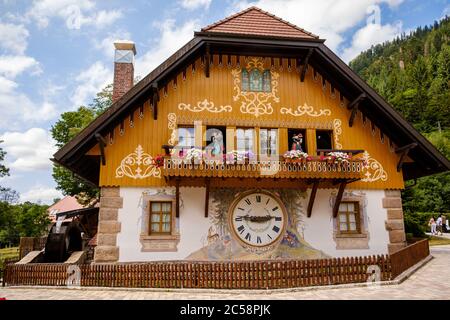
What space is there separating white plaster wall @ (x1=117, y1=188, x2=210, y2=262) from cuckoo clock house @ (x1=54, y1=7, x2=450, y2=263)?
0.03 metres

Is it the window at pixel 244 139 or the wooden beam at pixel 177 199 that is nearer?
the wooden beam at pixel 177 199

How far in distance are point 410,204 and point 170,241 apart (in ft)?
57.3

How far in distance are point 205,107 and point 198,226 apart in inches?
176

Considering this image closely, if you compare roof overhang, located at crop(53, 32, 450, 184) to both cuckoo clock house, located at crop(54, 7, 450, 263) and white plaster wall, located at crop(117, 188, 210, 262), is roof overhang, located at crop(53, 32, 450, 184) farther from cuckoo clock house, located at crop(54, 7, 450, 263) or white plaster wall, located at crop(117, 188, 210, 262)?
white plaster wall, located at crop(117, 188, 210, 262)


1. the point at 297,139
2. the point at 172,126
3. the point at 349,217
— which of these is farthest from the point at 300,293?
the point at 172,126

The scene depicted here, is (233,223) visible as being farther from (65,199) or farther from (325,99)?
(65,199)

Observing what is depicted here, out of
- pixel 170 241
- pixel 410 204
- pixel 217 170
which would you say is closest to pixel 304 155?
pixel 217 170

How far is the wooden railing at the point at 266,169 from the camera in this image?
11.5m

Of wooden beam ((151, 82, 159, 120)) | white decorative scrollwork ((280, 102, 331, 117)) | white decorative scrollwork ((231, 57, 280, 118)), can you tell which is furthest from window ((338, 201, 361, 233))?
wooden beam ((151, 82, 159, 120))

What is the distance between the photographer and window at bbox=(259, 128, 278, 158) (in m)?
13.3

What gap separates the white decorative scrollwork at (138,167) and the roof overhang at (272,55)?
1.28 metres

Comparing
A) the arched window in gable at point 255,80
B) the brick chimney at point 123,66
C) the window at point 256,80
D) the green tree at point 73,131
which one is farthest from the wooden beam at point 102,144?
the green tree at point 73,131

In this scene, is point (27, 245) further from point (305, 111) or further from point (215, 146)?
point (305, 111)

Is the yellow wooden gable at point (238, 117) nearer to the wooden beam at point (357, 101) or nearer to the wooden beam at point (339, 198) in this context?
the wooden beam at point (357, 101)
